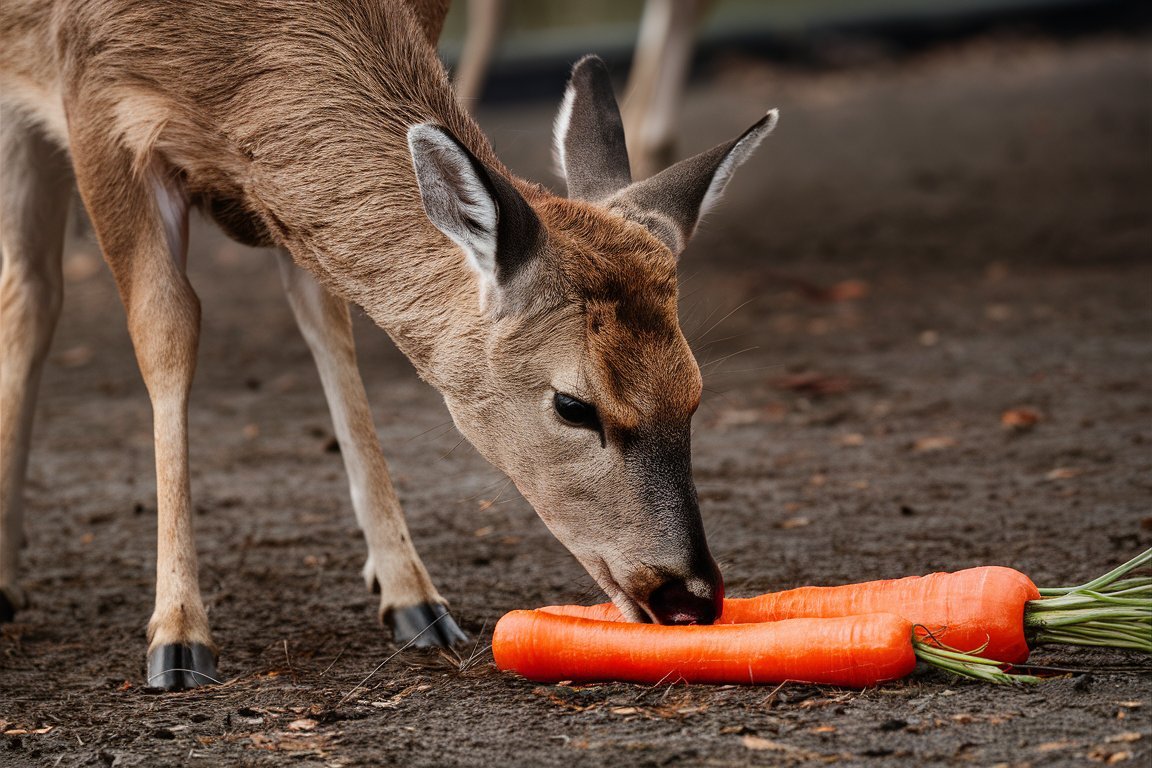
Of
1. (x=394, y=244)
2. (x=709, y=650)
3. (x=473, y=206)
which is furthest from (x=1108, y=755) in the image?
(x=394, y=244)

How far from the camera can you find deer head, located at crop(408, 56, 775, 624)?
3861 millimetres

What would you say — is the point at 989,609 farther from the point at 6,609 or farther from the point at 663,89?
the point at 663,89

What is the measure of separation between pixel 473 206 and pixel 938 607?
1.62 metres

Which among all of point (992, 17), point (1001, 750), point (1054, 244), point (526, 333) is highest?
point (992, 17)

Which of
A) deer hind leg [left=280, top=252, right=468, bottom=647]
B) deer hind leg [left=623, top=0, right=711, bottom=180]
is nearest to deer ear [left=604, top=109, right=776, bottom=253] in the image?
deer hind leg [left=280, top=252, right=468, bottom=647]

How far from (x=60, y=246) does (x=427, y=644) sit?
2242 millimetres

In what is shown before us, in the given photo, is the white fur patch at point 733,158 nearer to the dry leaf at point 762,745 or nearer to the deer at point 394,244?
the deer at point 394,244

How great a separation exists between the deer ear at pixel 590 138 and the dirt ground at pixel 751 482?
604 mm

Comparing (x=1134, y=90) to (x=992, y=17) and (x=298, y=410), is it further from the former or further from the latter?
(x=298, y=410)

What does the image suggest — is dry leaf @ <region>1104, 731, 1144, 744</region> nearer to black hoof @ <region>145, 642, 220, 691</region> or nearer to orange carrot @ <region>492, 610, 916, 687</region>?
orange carrot @ <region>492, 610, 916, 687</region>

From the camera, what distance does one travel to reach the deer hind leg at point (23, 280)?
5.37 metres

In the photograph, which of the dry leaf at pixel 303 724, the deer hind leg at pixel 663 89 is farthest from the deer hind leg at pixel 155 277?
the deer hind leg at pixel 663 89

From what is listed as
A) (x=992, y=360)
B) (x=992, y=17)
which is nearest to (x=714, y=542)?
(x=992, y=360)

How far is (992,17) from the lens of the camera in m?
18.3
